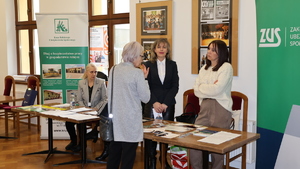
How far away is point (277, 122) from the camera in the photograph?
280 centimetres

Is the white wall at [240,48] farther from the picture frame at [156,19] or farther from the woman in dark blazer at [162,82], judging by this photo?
the woman in dark blazer at [162,82]

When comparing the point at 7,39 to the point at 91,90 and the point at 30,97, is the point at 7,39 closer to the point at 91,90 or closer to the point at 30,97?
the point at 30,97

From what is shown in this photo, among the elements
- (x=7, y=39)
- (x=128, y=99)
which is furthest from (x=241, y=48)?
(x=7, y=39)

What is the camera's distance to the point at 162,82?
3758 mm

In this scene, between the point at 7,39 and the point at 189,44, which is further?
the point at 7,39

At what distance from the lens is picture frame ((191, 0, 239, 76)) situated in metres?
4.07

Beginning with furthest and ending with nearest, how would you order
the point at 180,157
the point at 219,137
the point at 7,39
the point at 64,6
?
the point at 7,39
the point at 64,6
the point at 180,157
the point at 219,137

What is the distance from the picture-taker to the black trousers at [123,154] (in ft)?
9.14

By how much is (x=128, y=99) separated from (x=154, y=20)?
2.37 meters

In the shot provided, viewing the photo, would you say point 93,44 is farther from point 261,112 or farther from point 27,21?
point 261,112

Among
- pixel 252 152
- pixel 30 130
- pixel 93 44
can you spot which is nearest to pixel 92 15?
pixel 93 44

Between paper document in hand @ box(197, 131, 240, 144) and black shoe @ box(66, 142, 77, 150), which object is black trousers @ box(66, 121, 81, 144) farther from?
paper document in hand @ box(197, 131, 240, 144)

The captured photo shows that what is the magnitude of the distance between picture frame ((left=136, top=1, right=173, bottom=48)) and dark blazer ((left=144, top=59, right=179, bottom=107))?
1.03 m

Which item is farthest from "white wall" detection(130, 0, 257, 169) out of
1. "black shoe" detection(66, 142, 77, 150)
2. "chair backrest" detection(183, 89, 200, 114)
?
"black shoe" detection(66, 142, 77, 150)
